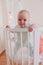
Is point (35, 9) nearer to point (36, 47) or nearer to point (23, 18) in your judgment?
point (23, 18)

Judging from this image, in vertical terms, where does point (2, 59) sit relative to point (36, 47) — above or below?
below

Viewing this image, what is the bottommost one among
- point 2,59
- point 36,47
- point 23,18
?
point 2,59

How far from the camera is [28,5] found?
2.83 metres

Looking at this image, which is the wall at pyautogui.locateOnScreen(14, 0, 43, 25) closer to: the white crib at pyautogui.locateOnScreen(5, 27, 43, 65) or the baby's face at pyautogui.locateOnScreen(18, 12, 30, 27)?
the baby's face at pyautogui.locateOnScreen(18, 12, 30, 27)

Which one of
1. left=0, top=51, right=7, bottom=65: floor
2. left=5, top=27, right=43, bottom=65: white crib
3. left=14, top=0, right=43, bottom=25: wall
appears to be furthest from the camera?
left=14, top=0, right=43, bottom=25: wall

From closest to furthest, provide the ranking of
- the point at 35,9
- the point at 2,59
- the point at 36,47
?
the point at 36,47 → the point at 2,59 → the point at 35,9

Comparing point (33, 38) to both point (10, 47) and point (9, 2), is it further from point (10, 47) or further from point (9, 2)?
point (9, 2)

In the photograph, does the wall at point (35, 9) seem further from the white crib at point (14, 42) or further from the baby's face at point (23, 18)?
the white crib at point (14, 42)

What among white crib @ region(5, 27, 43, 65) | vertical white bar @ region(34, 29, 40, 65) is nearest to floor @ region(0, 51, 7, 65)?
white crib @ region(5, 27, 43, 65)

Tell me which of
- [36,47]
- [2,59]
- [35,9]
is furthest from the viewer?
[35,9]

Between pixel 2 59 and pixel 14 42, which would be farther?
pixel 2 59

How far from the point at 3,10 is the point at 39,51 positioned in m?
1.56

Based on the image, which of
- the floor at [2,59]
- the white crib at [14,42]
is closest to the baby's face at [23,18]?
the white crib at [14,42]

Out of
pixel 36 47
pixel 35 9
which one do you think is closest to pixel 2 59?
pixel 35 9
